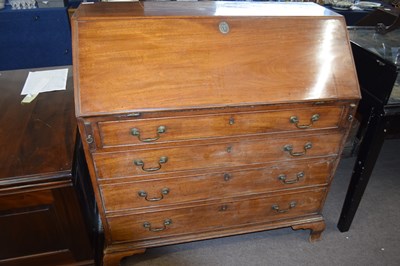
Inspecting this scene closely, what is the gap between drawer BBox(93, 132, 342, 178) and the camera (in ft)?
3.59

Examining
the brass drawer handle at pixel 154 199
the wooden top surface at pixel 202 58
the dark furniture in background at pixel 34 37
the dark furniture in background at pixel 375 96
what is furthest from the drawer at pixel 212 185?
the dark furniture in background at pixel 34 37

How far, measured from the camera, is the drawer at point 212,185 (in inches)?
46.9

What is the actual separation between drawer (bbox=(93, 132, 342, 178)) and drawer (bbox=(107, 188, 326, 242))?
0.24 metres

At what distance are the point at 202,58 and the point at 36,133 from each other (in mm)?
749

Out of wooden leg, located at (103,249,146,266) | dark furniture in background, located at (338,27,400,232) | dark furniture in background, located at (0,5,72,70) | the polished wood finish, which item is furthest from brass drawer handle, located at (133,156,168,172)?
dark furniture in background, located at (0,5,72,70)

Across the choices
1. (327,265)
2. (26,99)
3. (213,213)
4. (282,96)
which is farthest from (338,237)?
(26,99)

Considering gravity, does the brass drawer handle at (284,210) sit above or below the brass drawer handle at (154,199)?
below

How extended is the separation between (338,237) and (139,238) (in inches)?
42.0

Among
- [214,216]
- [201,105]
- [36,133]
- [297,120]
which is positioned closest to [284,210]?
[214,216]

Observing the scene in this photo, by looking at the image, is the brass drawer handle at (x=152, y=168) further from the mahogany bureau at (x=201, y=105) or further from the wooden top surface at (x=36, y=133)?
the wooden top surface at (x=36, y=133)

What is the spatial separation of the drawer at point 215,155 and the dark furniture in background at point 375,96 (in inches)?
7.8

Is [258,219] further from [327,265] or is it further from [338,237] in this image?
[338,237]

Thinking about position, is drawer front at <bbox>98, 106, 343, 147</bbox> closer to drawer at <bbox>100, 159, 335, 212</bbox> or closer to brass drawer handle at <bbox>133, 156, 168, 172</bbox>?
brass drawer handle at <bbox>133, 156, 168, 172</bbox>

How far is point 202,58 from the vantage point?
3.47 ft
